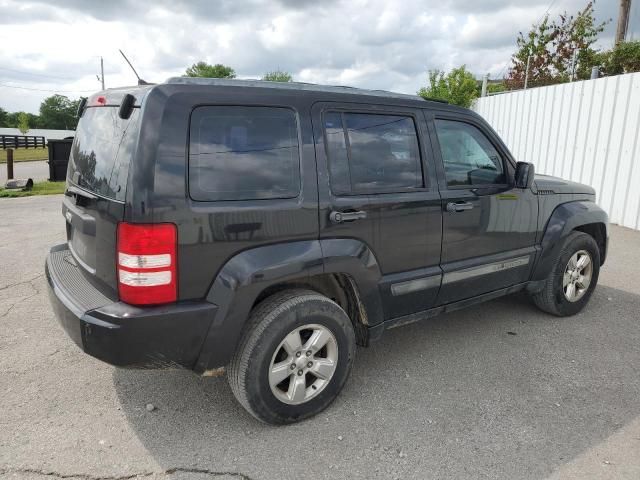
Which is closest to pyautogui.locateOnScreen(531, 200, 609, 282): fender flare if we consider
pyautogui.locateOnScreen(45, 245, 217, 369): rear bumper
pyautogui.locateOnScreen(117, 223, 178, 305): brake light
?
pyautogui.locateOnScreen(45, 245, 217, 369): rear bumper

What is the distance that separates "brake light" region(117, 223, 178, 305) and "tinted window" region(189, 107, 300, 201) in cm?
26

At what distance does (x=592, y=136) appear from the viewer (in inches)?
348

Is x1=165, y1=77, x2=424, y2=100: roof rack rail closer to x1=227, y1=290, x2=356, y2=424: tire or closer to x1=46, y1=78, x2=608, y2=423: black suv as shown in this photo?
x1=46, y1=78, x2=608, y2=423: black suv

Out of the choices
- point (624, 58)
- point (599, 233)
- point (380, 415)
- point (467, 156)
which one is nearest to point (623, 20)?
point (624, 58)

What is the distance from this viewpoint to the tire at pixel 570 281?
433 centimetres

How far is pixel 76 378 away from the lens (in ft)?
10.9

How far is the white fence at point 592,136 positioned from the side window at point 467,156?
5640 mm

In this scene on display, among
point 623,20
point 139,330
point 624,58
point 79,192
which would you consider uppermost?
point 623,20

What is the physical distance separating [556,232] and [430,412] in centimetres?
214

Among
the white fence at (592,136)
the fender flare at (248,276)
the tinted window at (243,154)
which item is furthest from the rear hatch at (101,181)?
the white fence at (592,136)

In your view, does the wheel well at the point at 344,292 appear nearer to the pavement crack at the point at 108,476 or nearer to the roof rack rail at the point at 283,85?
the pavement crack at the point at 108,476

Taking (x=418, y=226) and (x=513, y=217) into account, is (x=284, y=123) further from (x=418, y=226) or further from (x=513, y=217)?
(x=513, y=217)

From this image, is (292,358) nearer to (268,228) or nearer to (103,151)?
(268,228)

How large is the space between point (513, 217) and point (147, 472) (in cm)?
Result: 308
